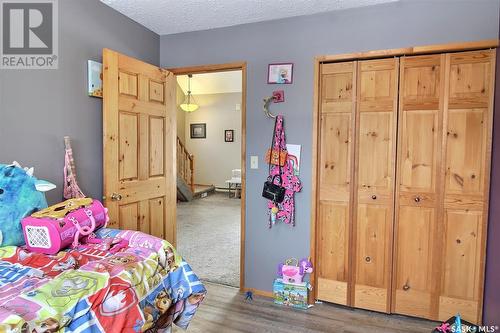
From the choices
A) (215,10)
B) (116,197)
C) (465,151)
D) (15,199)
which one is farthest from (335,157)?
(15,199)

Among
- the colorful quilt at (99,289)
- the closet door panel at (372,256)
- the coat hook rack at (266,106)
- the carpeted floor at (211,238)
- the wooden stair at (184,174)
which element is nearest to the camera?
the colorful quilt at (99,289)

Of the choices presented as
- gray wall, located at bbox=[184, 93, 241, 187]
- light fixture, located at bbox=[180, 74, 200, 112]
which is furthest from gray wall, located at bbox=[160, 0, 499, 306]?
gray wall, located at bbox=[184, 93, 241, 187]

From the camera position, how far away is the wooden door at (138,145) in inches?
92.2

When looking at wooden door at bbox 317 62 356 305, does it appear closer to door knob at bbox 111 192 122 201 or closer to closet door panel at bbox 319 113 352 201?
closet door panel at bbox 319 113 352 201

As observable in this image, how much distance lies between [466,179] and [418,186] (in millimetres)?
318

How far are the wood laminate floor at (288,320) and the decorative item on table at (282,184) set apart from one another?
734 mm

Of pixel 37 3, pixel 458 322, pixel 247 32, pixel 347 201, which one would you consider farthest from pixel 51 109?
pixel 458 322

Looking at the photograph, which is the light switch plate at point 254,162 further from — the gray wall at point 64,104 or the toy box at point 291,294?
the gray wall at point 64,104

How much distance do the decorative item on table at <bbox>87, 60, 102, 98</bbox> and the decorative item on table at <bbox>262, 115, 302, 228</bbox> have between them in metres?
1.44

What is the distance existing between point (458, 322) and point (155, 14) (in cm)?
300

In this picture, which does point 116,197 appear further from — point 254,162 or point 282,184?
point 282,184

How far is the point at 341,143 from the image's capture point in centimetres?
262

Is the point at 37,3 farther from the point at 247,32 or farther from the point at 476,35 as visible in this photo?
the point at 476,35

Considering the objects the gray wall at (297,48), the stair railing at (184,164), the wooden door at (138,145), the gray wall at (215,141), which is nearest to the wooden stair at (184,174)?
the stair railing at (184,164)
